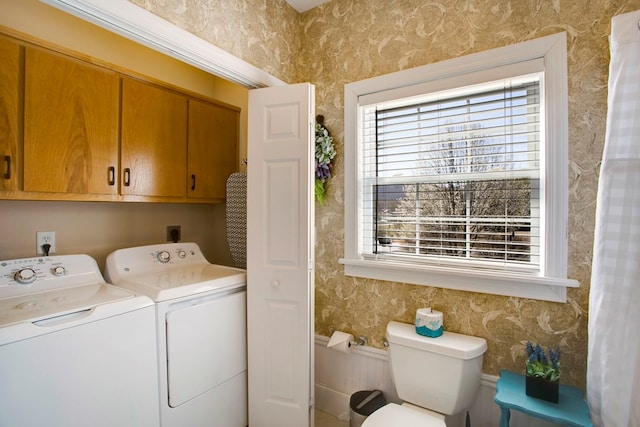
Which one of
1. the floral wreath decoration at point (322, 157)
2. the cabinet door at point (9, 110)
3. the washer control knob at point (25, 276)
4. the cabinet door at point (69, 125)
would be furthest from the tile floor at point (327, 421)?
the cabinet door at point (9, 110)

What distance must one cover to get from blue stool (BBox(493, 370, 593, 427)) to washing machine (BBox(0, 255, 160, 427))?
5.16 feet

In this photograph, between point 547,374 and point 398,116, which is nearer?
point 547,374

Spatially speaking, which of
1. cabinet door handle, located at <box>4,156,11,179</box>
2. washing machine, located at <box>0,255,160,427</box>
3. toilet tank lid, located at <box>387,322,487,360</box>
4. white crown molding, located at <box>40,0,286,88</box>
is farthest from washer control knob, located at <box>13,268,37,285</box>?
toilet tank lid, located at <box>387,322,487,360</box>

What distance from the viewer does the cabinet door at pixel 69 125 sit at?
1.62 m

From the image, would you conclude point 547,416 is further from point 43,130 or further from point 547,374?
point 43,130

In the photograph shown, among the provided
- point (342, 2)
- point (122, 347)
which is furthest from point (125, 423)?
point (342, 2)

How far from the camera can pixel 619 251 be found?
1237 mm

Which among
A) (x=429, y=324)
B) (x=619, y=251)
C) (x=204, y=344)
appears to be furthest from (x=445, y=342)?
(x=204, y=344)

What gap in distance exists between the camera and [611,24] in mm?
1337

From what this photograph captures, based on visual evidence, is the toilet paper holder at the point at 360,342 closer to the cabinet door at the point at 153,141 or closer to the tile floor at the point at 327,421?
the tile floor at the point at 327,421

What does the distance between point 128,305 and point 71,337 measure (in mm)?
226

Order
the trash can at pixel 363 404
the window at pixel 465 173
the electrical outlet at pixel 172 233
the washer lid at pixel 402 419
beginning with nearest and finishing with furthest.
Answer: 1. the washer lid at pixel 402 419
2. the window at pixel 465 173
3. the trash can at pixel 363 404
4. the electrical outlet at pixel 172 233

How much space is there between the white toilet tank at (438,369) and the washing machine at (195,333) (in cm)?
93

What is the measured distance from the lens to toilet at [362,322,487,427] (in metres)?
1.48
